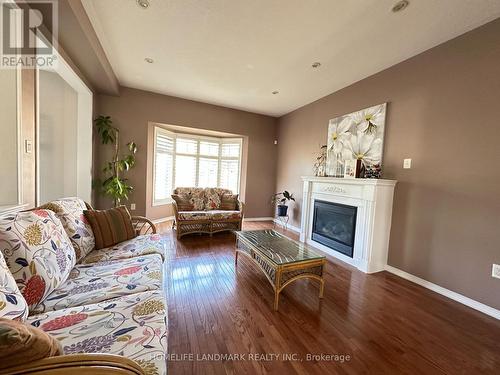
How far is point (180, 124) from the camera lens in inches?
180

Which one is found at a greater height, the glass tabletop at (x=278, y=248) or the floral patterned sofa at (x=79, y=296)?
the floral patterned sofa at (x=79, y=296)

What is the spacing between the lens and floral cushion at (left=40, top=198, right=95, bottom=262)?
5.56 ft

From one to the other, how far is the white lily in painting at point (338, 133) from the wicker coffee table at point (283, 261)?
208 cm

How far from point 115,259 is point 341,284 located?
2.32 meters

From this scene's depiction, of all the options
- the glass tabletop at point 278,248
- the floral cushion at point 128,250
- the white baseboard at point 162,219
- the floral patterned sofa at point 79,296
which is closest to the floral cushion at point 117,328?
the floral patterned sofa at point 79,296

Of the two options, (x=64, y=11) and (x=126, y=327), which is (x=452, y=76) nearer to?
(x=126, y=327)

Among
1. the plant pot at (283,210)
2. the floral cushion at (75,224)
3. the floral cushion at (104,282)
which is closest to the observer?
the floral cushion at (104,282)

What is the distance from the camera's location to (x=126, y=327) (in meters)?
0.99

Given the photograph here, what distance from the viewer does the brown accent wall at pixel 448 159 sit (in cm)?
205

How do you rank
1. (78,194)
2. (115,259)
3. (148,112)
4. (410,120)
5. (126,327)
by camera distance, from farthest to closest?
(148,112)
(78,194)
(410,120)
(115,259)
(126,327)

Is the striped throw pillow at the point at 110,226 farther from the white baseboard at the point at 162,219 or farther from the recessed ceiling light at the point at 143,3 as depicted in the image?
the white baseboard at the point at 162,219

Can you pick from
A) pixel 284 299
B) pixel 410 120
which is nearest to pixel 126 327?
pixel 284 299

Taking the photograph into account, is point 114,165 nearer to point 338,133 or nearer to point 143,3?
point 143,3

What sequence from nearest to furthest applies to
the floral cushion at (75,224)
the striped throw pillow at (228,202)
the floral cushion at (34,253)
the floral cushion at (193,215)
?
the floral cushion at (34,253) → the floral cushion at (75,224) → the floral cushion at (193,215) → the striped throw pillow at (228,202)
